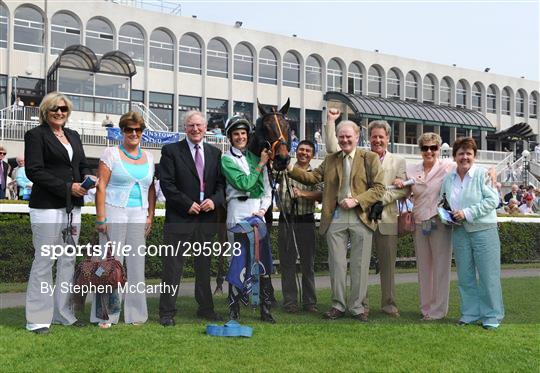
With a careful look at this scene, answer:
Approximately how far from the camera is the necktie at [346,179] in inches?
248

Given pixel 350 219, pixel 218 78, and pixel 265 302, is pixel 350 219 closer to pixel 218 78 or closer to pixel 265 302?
pixel 265 302

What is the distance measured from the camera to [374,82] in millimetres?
45312

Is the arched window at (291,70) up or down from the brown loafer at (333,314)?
up

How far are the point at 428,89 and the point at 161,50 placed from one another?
899 inches

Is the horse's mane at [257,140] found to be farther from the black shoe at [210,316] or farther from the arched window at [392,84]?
the arched window at [392,84]

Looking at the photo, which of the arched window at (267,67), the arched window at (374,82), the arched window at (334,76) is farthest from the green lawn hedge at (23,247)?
the arched window at (374,82)

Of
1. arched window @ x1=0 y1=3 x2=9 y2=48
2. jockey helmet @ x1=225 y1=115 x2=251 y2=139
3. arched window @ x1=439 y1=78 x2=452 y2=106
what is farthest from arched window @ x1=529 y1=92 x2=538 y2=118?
jockey helmet @ x1=225 y1=115 x2=251 y2=139

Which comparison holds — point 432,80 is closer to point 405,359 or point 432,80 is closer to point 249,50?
point 249,50

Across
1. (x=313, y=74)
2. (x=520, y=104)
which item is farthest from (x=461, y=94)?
(x=313, y=74)

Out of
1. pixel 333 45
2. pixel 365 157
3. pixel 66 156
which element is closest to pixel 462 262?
pixel 365 157

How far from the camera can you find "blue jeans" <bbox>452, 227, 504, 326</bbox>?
5.95m

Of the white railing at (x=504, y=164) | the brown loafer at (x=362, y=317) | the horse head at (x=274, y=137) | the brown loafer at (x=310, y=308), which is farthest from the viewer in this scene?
the white railing at (x=504, y=164)

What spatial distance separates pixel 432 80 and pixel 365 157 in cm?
4472

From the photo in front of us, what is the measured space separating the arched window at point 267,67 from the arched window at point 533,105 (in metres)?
26.8
